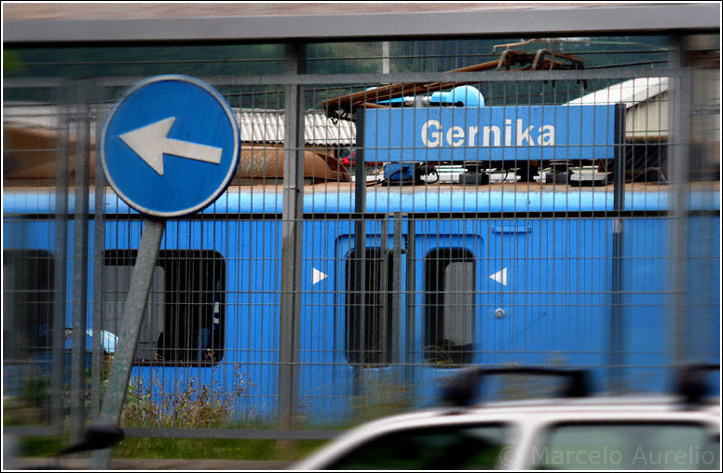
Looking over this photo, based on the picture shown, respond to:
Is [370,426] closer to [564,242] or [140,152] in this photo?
[140,152]

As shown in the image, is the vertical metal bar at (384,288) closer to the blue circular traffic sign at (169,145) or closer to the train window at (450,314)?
the train window at (450,314)

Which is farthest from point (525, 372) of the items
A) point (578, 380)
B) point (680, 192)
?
point (680, 192)

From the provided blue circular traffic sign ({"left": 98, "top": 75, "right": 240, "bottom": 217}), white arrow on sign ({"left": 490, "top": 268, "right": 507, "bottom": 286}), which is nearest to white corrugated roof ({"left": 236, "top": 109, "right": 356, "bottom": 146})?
blue circular traffic sign ({"left": 98, "top": 75, "right": 240, "bottom": 217})

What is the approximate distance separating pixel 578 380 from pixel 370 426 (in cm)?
73

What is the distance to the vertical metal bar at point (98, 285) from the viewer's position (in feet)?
18.9

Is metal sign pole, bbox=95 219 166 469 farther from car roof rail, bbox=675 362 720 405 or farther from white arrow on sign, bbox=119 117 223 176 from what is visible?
car roof rail, bbox=675 362 720 405

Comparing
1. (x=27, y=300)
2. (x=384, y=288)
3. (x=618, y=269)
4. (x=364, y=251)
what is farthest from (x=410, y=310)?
(x=27, y=300)

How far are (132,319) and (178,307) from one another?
68.3 inches

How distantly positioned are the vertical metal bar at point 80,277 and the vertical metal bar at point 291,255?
116 centimetres

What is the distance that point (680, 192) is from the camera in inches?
A: 202

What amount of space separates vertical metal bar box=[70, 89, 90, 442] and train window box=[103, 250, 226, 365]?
0.28 m

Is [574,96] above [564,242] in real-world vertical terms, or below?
above

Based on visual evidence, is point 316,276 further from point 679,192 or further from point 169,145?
point 679,192

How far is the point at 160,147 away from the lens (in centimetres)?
464
